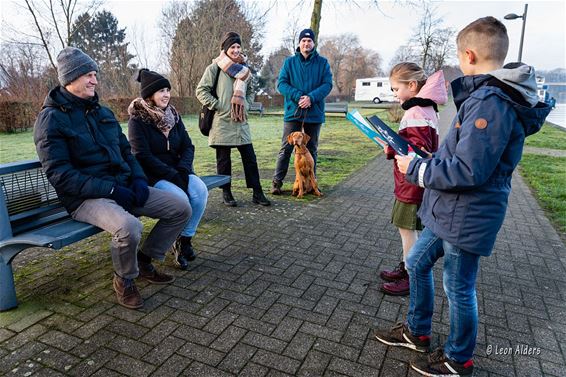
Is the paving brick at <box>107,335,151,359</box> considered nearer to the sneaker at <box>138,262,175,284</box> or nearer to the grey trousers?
the grey trousers

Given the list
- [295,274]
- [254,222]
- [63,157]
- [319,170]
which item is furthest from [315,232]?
[319,170]

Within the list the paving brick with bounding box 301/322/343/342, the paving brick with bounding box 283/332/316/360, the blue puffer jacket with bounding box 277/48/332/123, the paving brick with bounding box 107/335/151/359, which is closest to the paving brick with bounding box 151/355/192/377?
the paving brick with bounding box 107/335/151/359

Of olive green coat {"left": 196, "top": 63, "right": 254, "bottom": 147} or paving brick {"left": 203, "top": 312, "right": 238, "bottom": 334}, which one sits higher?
olive green coat {"left": 196, "top": 63, "right": 254, "bottom": 147}

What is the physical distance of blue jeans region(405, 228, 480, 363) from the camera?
2.32m

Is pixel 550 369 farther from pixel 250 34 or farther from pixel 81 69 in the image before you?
pixel 250 34

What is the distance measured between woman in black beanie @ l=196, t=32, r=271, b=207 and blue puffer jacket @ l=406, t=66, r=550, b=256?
140 inches

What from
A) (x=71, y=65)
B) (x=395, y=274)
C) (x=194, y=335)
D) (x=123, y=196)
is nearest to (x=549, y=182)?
(x=395, y=274)

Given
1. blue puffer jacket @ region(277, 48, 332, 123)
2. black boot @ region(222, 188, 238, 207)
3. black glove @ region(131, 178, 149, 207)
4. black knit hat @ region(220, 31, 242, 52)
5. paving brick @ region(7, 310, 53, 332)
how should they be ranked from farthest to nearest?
blue puffer jacket @ region(277, 48, 332, 123)
black boot @ region(222, 188, 238, 207)
black knit hat @ region(220, 31, 242, 52)
black glove @ region(131, 178, 149, 207)
paving brick @ region(7, 310, 53, 332)

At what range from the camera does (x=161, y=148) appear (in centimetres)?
409

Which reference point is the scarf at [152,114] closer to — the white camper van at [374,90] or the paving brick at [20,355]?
the paving brick at [20,355]

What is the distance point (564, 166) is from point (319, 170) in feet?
19.7

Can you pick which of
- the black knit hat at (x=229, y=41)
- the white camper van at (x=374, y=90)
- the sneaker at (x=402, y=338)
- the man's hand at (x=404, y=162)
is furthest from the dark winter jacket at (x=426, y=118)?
the white camper van at (x=374, y=90)

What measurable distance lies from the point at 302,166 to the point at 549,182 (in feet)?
16.8

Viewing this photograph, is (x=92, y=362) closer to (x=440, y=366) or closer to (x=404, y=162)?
(x=440, y=366)
